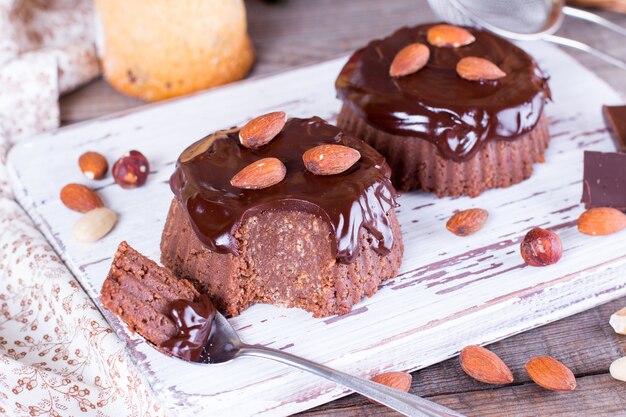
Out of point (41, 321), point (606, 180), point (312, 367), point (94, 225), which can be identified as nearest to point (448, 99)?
point (606, 180)

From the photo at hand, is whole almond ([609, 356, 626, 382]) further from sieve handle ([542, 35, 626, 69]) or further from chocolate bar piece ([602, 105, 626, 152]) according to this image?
sieve handle ([542, 35, 626, 69])

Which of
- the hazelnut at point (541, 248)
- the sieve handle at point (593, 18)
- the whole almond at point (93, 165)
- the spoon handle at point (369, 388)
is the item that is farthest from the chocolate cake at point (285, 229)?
the sieve handle at point (593, 18)

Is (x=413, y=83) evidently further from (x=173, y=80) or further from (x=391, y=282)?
(x=173, y=80)

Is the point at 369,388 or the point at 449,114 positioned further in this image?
the point at 449,114

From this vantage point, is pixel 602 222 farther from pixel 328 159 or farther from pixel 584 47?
pixel 584 47

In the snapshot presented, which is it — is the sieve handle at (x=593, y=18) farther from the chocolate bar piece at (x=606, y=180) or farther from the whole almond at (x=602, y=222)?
the whole almond at (x=602, y=222)

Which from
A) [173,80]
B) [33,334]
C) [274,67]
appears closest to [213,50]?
[173,80]

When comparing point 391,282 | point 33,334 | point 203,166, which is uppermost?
point 203,166
